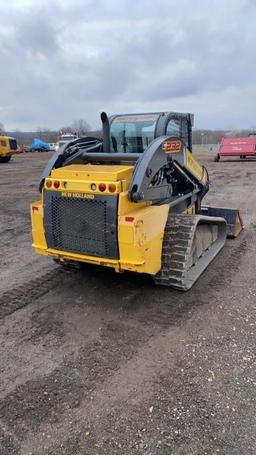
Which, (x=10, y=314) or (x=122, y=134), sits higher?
(x=122, y=134)

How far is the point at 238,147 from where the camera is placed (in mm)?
23234

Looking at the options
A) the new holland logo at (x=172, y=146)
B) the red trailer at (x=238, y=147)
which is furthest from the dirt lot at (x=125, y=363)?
the red trailer at (x=238, y=147)

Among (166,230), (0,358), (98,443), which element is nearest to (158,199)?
(166,230)

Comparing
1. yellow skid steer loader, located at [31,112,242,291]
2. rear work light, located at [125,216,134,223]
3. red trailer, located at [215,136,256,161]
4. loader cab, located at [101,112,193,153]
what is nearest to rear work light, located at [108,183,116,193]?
yellow skid steer loader, located at [31,112,242,291]

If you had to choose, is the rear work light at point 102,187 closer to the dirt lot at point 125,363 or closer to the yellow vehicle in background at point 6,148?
the dirt lot at point 125,363

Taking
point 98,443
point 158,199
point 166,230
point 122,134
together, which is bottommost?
point 98,443

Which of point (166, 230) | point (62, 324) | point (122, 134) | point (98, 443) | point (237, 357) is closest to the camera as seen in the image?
point (98, 443)

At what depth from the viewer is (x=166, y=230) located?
4.58 meters

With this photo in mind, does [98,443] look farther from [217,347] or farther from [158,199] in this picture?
[158,199]

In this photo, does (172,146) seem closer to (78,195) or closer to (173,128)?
(173,128)

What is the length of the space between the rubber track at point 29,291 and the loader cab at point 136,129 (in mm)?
1870

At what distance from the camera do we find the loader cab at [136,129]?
16.9 feet

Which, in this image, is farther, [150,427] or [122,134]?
[122,134]

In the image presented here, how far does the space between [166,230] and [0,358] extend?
7.33 feet
